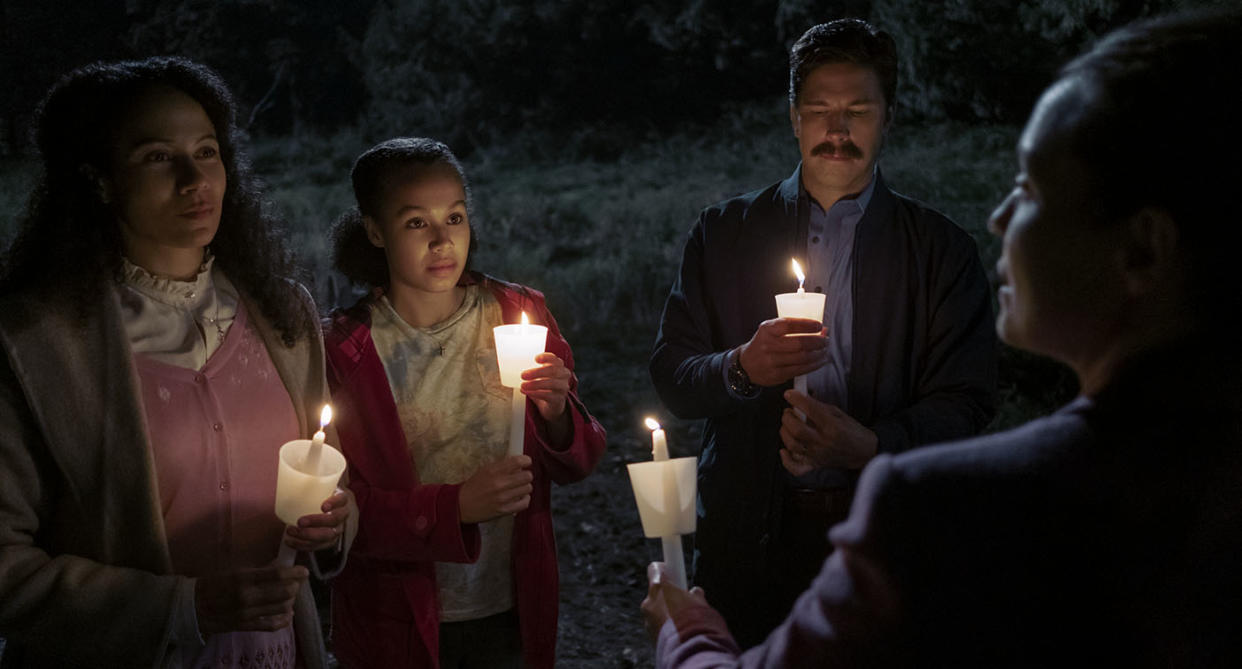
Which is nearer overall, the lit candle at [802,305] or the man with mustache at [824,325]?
the lit candle at [802,305]

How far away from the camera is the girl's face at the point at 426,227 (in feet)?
9.07

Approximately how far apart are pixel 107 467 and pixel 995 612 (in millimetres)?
1707

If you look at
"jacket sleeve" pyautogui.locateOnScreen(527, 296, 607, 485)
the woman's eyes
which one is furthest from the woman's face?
"jacket sleeve" pyautogui.locateOnScreen(527, 296, 607, 485)

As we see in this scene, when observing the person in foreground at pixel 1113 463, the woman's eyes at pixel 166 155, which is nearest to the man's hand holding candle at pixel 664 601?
the person in foreground at pixel 1113 463

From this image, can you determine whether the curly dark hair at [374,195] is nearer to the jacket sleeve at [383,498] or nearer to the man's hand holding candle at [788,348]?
the jacket sleeve at [383,498]

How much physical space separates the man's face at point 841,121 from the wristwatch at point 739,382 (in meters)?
0.61

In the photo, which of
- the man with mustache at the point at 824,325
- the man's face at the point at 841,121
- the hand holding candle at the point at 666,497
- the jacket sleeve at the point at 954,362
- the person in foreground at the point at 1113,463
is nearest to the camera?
the person in foreground at the point at 1113,463

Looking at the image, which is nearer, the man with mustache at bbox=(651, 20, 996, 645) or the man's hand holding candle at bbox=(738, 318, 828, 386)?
the man's hand holding candle at bbox=(738, 318, 828, 386)

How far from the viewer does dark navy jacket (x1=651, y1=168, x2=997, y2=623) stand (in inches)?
103

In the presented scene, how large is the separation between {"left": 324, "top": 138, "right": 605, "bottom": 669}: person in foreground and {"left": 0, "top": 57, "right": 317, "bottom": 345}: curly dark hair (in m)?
0.40

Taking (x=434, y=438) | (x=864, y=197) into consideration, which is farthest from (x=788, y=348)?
(x=434, y=438)

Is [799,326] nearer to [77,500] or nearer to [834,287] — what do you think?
[834,287]

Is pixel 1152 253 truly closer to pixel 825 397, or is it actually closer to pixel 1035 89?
pixel 825 397

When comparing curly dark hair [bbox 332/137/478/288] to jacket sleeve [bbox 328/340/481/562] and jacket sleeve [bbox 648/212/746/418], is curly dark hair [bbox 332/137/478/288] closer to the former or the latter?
jacket sleeve [bbox 328/340/481/562]
